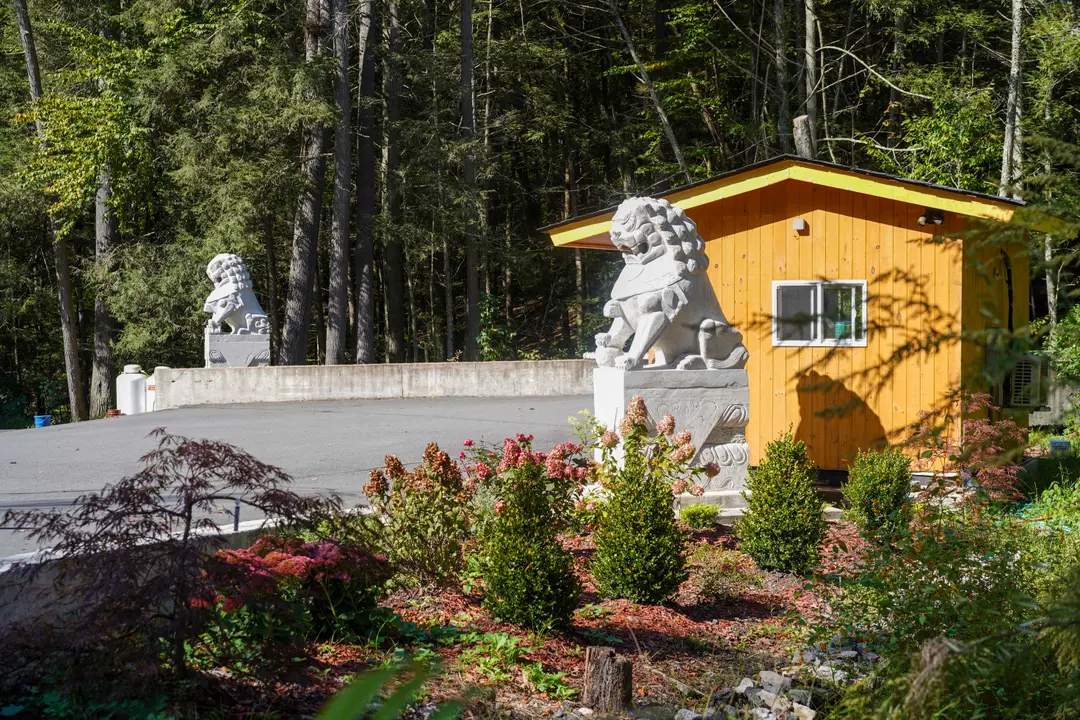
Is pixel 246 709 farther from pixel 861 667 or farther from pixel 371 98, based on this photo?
pixel 371 98

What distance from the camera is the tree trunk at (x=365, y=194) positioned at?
2662 centimetres

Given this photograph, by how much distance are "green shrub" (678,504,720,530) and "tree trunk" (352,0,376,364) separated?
1806 centimetres

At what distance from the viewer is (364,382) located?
66.2 ft

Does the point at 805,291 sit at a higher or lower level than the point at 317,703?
higher

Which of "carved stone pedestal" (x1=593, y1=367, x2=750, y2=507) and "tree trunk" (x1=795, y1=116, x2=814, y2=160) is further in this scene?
"tree trunk" (x1=795, y1=116, x2=814, y2=160)

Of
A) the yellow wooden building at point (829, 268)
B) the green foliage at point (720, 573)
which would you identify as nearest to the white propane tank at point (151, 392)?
the yellow wooden building at point (829, 268)

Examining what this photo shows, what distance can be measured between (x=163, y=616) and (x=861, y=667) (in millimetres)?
3457

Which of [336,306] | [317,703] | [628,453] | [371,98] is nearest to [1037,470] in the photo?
[628,453]

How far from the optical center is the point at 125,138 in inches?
987

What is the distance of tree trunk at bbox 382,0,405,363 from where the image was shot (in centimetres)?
2791

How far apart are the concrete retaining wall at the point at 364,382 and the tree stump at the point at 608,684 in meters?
15.4

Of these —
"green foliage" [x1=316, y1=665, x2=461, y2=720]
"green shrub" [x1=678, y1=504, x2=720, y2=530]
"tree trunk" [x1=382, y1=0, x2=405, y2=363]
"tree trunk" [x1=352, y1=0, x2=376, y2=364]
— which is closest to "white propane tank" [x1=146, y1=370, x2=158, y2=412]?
"tree trunk" [x1=352, y1=0, x2=376, y2=364]

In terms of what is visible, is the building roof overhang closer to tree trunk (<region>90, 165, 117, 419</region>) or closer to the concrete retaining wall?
the concrete retaining wall

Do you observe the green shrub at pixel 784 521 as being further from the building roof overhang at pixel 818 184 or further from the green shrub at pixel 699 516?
the building roof overhang at pixel 818 184
